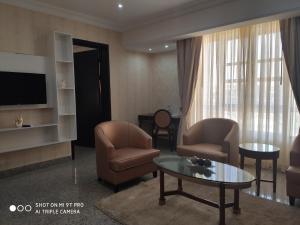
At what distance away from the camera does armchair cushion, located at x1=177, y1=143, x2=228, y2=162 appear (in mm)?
3227

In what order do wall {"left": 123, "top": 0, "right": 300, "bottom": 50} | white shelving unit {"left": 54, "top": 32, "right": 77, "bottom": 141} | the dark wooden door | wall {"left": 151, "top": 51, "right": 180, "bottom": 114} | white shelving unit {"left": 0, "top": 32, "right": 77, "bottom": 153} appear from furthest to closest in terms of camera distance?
wall {"left": 151, "top": 51, "right": 180, "bottom": 114}, the dark wooden door, white shelving unit {"left": 54, "top": 32, "right": 77, "bottom": 141}, white shelving unit {"left": 0, "top": 32, "right": 77, "bottom": 153}, wall {"left": 123, "top": 0, "right": 300, "bottom": 50}

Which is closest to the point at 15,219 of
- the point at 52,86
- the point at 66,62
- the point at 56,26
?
the point at 52,86

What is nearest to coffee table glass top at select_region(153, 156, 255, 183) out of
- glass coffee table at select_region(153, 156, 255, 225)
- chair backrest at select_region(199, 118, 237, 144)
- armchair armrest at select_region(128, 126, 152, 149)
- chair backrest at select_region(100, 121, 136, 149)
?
glass coffee table at select_region(153, 156, 255, 225)

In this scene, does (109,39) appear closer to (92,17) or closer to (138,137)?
(92,17)

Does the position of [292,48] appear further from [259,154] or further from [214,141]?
[214,141]

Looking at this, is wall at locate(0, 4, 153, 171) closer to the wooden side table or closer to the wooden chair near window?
the wooden chair near window

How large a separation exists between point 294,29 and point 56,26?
4.02 meters

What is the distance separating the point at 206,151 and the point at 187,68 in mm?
2029

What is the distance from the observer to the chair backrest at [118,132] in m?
3.60

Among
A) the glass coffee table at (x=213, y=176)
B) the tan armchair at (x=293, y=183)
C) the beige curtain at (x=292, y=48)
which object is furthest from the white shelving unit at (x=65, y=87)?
the beige curtain at (x=292, y=48)

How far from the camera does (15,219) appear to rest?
93.3 inches

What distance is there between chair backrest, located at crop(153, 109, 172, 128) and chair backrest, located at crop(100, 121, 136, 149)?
147 centimetres

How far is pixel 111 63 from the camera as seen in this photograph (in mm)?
5219

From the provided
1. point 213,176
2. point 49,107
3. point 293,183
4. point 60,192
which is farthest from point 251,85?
point 49,107
